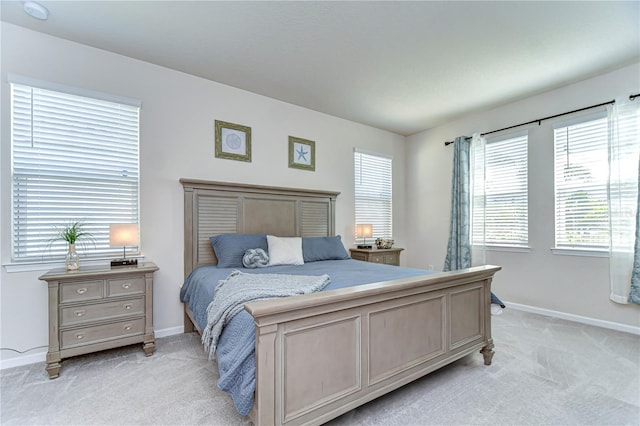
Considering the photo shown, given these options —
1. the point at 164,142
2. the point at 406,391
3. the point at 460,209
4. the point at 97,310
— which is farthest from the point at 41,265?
the point at 460,209

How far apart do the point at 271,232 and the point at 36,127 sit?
2416 millimetres

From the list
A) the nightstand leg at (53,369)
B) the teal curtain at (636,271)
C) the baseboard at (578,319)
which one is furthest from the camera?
the baseboard at (578,319)

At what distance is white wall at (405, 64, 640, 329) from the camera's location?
321 centimetres

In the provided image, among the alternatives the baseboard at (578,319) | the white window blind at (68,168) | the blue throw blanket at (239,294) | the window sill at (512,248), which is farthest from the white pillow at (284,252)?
the baseboard at (578,319)

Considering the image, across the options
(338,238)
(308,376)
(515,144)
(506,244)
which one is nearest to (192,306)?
(308,376)

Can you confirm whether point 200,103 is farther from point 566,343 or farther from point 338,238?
point 566,343

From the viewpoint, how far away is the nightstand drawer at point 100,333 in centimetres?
226

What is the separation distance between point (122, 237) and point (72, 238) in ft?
1.24

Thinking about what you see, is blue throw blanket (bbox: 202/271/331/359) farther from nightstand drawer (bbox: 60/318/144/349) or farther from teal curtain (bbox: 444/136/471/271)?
teal curtain (bbox: 444/136/471/271)

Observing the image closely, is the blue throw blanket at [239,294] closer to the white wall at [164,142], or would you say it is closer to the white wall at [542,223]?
the white wall at [164,142]

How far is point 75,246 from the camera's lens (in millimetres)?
2609

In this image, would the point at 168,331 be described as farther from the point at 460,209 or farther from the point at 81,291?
the point at 460,209

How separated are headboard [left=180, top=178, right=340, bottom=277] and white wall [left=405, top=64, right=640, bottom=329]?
6.49 ft

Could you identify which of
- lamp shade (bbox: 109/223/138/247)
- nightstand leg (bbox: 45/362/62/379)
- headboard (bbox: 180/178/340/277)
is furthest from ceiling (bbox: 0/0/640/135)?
nightstand leg (bbox: 45/362/62/379)
